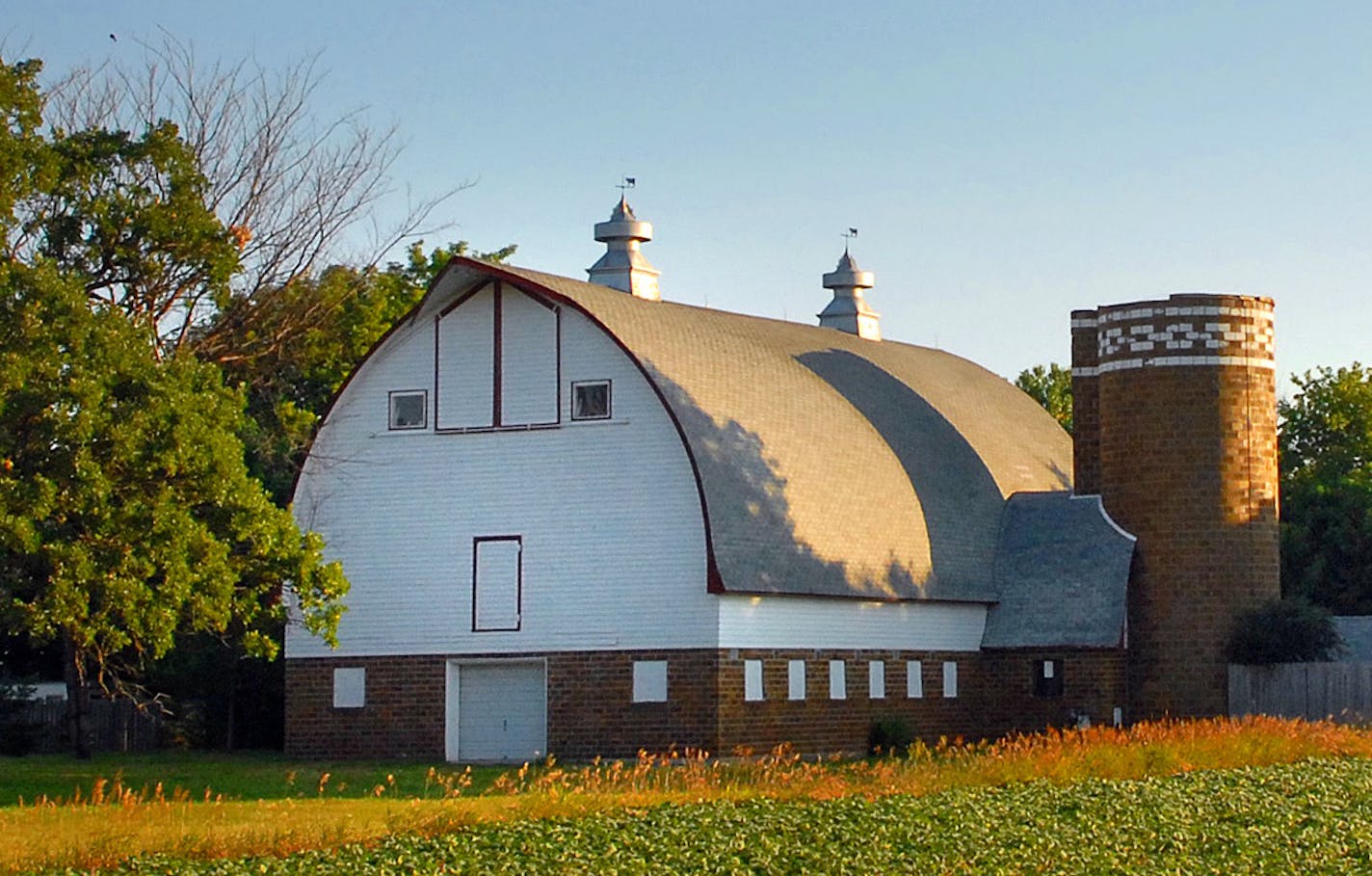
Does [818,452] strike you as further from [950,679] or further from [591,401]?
[950,679]

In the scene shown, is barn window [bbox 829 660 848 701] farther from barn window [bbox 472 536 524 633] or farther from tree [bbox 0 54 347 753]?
tree [bbox 0 54 347 753]

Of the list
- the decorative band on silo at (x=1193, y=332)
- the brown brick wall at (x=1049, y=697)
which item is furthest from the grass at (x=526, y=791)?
the decorative band on silo at (x=1193, y=332)

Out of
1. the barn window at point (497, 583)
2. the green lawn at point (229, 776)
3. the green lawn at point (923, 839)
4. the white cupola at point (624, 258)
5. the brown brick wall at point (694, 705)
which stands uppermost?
the white cupola at point (624, 258)

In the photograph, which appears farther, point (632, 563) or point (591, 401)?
A: point (591, 401)

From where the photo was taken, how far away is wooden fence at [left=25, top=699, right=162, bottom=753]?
51.3m

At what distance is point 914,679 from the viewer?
45375 millimetres

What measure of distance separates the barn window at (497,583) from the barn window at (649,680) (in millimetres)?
2529

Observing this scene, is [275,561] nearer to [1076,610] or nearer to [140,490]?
Result: [140,490]

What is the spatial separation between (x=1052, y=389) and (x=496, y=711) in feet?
125

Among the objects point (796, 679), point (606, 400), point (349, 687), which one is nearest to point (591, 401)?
point (606, 400)

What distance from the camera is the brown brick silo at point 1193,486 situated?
45.6 metres

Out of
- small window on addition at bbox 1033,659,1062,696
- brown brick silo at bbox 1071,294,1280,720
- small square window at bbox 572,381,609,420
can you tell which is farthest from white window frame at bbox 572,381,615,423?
brown brick silo at bbox 1071,294,1280,720

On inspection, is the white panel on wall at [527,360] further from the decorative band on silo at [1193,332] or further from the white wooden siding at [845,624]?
the decorative band on silo at [1193,332]

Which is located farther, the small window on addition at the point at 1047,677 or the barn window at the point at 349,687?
the small window on addition at the point at 1047,677
